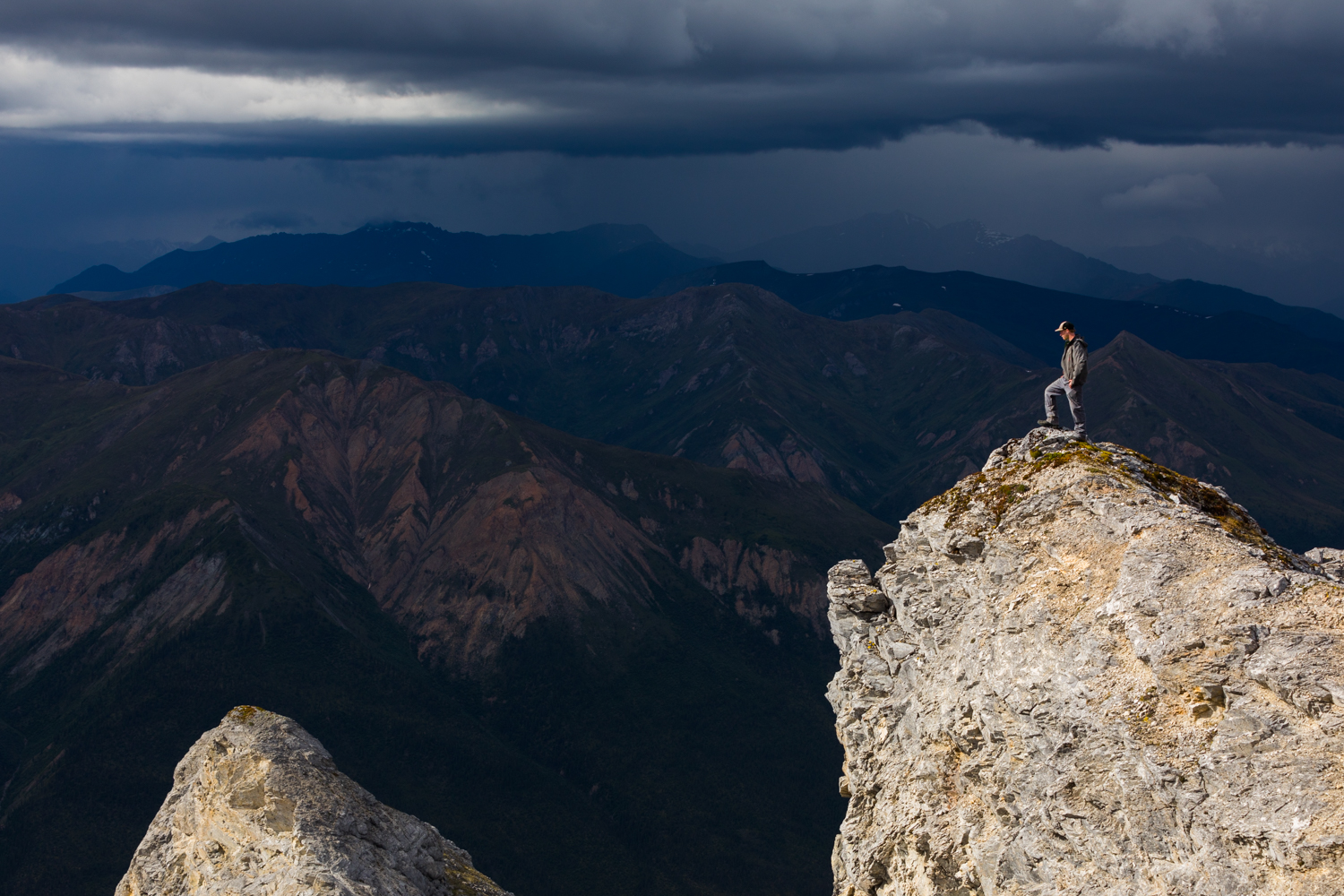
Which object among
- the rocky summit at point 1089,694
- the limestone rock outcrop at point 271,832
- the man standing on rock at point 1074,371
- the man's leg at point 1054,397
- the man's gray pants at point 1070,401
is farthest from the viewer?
the limestone rock outcrop at point 271,832

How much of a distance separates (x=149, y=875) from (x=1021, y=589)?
1385 inches

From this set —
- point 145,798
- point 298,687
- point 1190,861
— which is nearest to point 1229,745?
point 1190,861

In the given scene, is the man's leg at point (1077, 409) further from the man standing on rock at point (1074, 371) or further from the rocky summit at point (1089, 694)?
the rocky summit at point (1089, 694)

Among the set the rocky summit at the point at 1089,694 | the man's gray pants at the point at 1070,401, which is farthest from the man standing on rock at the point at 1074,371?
the rocky summit at the point at 1089,694

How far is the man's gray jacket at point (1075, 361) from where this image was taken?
3183cm

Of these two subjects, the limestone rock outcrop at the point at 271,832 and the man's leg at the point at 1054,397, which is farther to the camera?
the limestone rock outcrop at the point at 271,832

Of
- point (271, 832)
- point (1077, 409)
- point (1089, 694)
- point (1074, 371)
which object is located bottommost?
point (271, 832)

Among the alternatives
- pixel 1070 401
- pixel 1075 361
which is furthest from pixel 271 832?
pixel 1075 361

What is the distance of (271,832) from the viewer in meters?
34.9

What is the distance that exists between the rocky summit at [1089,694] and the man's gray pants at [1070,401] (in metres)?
1.96

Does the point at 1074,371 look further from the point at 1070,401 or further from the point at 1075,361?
the point at 1070,401

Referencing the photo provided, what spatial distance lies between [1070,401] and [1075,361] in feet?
4.78

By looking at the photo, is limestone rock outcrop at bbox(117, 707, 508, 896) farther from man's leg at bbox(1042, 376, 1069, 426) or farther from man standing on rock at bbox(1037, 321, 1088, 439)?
man's leg at bbox(1042, 376, 1069, 426)

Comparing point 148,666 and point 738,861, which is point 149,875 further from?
point 148,666
